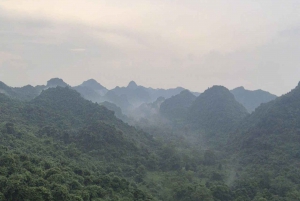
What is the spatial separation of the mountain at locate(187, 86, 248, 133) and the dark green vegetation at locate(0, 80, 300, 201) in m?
1.09

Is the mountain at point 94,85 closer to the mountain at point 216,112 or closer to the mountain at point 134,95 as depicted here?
the mountain at point 134,95

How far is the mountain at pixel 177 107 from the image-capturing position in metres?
55.3

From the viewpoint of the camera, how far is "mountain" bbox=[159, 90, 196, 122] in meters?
55.3

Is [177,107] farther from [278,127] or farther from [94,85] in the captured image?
[94,85]

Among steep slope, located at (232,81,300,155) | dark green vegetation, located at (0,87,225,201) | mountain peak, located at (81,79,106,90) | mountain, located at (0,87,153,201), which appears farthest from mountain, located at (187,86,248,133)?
mountain peak, located at (81,79,106,90)

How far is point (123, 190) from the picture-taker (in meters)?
14.9

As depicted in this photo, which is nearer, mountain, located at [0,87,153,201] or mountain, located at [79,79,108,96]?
mountain, located at [0,87,153,201]

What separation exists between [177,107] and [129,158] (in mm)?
37652

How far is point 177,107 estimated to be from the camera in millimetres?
59875

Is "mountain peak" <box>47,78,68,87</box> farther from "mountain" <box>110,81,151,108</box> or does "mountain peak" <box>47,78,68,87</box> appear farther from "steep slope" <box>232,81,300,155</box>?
"steep slope" <box>232,81,300,155</box>

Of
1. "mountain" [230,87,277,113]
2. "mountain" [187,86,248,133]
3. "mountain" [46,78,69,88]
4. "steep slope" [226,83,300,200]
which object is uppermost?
"mountain" [46,78,69,88]

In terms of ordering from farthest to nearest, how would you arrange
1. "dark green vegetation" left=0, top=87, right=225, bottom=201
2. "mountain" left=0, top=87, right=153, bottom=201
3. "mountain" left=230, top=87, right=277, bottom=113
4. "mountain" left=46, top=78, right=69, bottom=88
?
"mountain" left=230, top=87, right=277, bottom=113
"mountain" left=46, top=78, right=69, bottom=88
"dark green vegetation" left=0, top=87, right=225, bottom=201
"mountain" left=0, top=87, right=153, bottom=201

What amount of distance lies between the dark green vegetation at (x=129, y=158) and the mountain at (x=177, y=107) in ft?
50.7

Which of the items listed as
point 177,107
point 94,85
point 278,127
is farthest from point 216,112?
point 94,85
